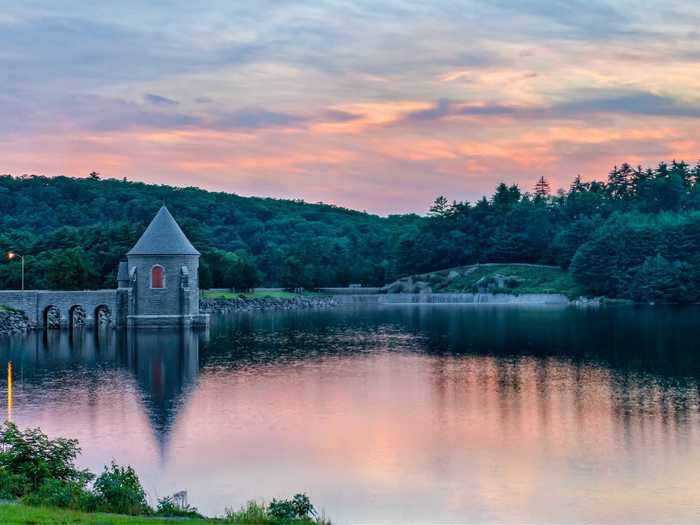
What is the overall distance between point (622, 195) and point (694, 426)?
131412 mm

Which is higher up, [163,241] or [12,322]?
[163,241]

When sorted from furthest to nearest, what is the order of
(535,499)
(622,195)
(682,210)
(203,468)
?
(622,195)
(682,210)
(203,468)
(535,499)

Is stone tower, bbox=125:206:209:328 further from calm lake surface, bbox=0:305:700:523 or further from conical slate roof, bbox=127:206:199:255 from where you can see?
calm lake surface, bbox=0:305:700:523

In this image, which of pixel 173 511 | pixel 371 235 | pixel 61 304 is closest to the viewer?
pixel 173 511

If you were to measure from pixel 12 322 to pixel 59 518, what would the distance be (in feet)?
176

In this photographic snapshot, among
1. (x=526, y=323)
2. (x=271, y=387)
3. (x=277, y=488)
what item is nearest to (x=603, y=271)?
(x=526, y=323)

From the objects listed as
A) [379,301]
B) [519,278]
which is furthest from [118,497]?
[519,278]

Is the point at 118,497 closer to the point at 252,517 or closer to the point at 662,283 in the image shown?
the point at 252,517

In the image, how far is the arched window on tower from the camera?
67.9 m

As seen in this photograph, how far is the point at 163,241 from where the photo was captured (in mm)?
68875

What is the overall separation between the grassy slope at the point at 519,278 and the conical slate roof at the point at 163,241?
190ft

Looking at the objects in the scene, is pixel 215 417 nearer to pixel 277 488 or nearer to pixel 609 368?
pixel 277 488

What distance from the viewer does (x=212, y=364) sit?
152 feet

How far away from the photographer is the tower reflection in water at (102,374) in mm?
32438
